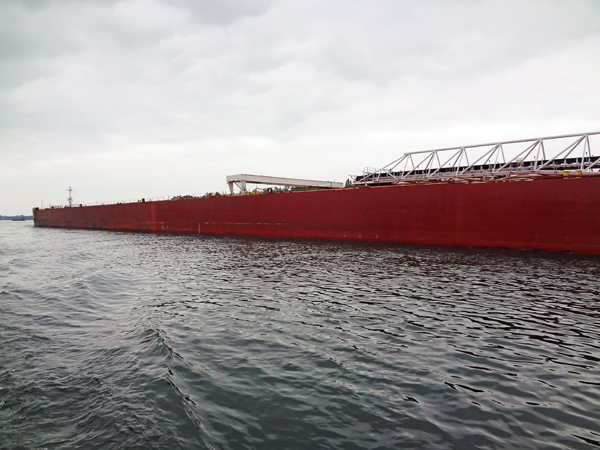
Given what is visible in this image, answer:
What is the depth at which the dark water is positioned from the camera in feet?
11.3

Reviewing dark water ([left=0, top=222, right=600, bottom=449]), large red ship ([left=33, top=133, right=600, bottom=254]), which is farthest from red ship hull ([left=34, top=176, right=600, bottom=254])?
dark water ([left=0, top=222, right=600, bottom=449])

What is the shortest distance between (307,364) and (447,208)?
1515 centimetres

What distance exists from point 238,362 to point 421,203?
15782mm

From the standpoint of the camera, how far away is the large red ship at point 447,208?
14383 mm

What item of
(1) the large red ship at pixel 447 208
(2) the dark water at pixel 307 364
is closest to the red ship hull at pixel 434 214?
(1) the large red ship at pixel 447 208

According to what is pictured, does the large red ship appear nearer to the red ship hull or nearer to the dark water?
the red ship hull

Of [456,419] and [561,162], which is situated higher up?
[561,162]

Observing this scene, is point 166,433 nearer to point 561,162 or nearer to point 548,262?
point 548,262

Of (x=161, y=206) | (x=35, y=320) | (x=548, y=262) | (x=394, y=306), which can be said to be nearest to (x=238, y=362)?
(x=394, y=306)

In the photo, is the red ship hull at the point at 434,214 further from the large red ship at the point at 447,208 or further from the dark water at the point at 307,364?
the dark water at the point at 307,364

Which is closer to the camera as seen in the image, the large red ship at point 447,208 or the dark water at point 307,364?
the dark water at point 307,364

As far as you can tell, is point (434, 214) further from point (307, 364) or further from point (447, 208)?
point (307, 364)

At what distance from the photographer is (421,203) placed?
59.8 feet

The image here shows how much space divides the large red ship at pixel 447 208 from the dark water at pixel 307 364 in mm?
5232
